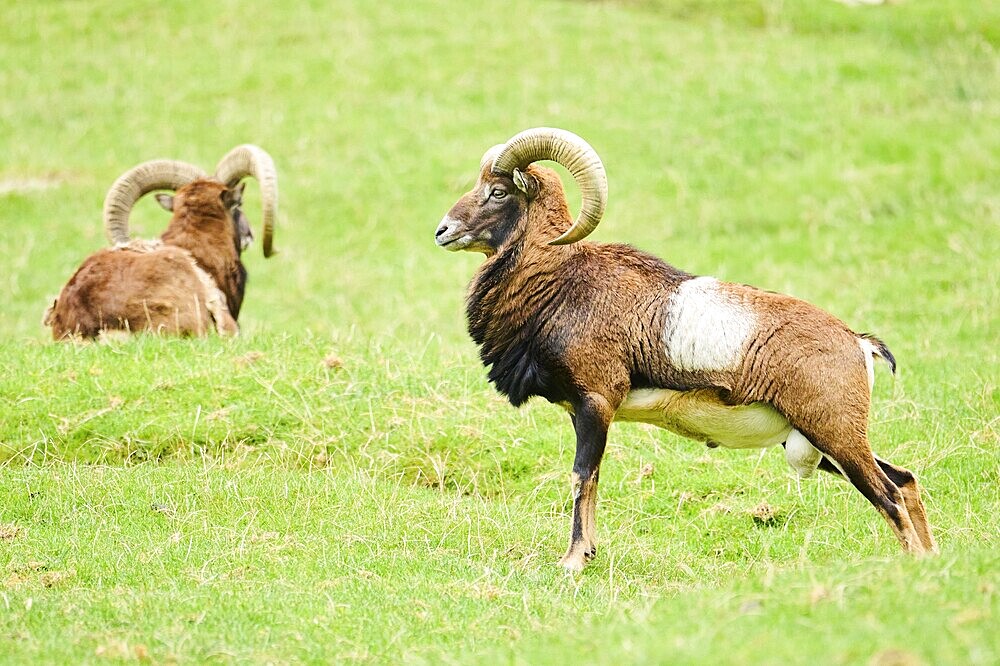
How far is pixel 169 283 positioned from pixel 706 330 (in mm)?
6786

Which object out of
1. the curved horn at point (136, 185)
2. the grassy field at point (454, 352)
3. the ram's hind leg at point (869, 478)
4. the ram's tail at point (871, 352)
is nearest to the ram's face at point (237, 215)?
the curved horn at point (136, 185)

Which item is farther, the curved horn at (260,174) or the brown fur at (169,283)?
the curved horn at (260,174)

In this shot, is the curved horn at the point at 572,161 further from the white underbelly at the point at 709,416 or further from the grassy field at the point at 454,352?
the grassy field at the point at 454,352

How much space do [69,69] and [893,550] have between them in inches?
956

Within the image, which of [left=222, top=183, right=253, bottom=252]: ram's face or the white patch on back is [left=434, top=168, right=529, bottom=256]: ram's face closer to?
the white patch on back

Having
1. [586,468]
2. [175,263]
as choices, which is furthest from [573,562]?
[175,263]

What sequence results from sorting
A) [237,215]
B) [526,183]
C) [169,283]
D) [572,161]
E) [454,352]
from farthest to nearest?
[237,215] → [454,352] → [169,283] → [526,183] → [572,161]

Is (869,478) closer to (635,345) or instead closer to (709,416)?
(709,416)

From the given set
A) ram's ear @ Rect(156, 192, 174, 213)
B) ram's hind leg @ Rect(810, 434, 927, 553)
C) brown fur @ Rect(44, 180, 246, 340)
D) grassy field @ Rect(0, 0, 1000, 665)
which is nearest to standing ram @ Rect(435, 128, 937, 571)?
ram's hind leg @ Rect(810, 434, 927, 553)

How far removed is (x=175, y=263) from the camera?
13609 millimetres

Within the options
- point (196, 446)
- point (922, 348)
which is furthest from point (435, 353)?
point (922, 348)

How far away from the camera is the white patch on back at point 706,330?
8.50 m

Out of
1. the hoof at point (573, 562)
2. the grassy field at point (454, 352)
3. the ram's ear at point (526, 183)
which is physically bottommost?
the hoof at point (573, 562)

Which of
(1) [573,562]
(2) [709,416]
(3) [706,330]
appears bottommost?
(1) [573,562]
